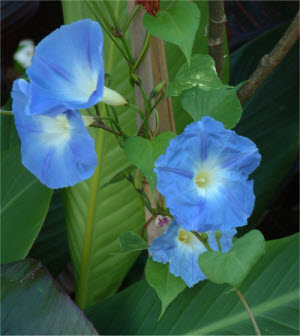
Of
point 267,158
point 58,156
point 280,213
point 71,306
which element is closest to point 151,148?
point 58,156

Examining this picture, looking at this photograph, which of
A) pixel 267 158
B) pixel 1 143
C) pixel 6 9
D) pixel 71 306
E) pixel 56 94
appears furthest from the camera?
pixel 6 9

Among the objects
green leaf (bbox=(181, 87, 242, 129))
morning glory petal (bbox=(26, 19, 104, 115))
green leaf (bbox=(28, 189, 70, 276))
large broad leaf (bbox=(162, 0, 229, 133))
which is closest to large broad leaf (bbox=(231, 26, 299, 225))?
large broad leaf (bbox=(162, 0, 229, 133))

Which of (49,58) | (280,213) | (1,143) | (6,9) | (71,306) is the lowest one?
(280,213)

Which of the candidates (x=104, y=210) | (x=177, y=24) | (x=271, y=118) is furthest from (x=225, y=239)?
(x=271, y=118)

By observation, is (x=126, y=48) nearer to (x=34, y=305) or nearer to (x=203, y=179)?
(x=203, y=179)

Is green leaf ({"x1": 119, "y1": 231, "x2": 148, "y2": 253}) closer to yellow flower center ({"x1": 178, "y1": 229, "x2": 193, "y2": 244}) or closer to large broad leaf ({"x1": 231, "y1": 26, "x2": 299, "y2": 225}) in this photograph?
yellow flower center ({"x1": 178, "y1": 229, "x2": 193, "y2": 244})

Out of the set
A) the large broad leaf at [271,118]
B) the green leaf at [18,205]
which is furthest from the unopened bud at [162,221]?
the large broad leaf at [271,118]

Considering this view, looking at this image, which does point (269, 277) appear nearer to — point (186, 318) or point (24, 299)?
point (186, 318)
